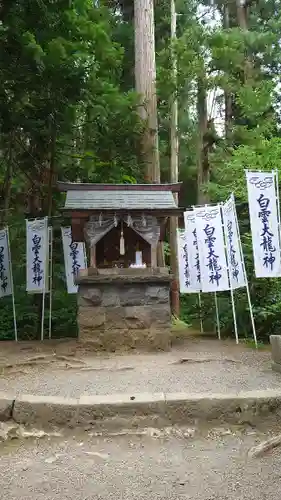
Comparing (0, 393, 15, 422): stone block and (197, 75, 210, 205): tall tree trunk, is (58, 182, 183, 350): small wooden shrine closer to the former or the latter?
(0, 393, 15, 422): stone block

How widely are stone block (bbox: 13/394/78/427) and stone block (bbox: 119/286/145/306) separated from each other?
392 centimetres

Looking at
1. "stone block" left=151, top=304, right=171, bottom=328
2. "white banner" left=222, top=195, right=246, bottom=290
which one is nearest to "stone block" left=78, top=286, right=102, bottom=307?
"stone block" left=151, top=304, right=171, bottom=328

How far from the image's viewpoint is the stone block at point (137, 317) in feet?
26.3

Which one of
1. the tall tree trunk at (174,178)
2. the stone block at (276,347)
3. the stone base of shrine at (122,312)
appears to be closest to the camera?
the stone block at (276,347)

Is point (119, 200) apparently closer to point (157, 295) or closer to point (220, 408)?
point (157, 295)

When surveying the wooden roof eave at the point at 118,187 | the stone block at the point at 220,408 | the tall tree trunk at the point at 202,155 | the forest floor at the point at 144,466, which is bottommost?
the forest floor at the point at 144,466

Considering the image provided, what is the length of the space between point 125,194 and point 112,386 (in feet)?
14.7

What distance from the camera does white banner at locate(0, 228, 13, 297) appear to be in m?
10.1

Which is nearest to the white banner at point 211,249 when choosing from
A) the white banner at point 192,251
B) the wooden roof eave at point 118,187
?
the white banner at point 192,251

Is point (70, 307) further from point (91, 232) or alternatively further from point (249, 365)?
point (249, 365)

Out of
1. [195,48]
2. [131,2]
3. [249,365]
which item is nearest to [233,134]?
[195,48]

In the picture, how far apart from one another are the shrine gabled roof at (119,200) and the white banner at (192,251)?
79cm

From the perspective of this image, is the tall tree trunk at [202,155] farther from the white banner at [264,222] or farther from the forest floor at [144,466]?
the forest floor at [144,466]

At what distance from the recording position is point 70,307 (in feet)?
39.7
